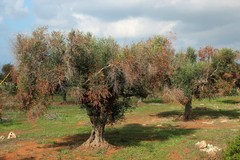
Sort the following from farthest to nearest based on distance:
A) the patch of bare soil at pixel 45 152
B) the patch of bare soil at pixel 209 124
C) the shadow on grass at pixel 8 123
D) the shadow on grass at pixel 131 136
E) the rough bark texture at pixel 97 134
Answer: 1. the shadow on grass at pixel 8 123
2. the patch of bare soil at pixel 209 124
3. the shadow on grass at pixel 131 136
4. the rough bark texture at pixel 97 134
5. the patch of bare soil at pixel 45 152

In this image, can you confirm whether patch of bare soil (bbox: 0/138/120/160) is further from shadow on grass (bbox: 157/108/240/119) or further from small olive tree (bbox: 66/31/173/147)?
shadow on grass (bbox: 157/108/240/119)

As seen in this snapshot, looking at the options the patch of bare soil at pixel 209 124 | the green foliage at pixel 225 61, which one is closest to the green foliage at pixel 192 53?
the green foliage at pixel 225 61

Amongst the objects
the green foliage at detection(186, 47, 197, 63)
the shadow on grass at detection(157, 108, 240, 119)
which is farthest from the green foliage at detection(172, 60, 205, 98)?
the green foliage at detection(186, 47, 197, 63)

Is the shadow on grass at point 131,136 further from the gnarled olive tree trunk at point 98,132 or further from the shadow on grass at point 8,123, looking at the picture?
the shadow on grass at point 8,123

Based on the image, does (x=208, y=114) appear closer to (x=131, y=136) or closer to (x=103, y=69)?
(x=131, y=136)

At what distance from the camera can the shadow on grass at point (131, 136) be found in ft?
91.5

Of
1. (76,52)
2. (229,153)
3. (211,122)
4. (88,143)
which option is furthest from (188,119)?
(229,153)

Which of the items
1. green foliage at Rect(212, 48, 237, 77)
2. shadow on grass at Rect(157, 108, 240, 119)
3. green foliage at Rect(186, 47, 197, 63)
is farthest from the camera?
green foliage at Rect(186, 47, 197, 63)

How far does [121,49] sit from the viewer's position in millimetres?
24812

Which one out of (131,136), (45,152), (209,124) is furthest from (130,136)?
(209,124)

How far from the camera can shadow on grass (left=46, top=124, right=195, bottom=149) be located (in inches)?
1098

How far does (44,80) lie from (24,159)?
15.6 ft

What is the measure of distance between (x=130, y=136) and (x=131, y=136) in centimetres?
8

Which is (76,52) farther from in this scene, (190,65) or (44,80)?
(190,65)
